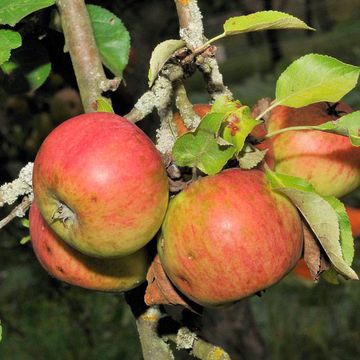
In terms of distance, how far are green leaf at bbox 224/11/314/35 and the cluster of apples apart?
5.4 inches

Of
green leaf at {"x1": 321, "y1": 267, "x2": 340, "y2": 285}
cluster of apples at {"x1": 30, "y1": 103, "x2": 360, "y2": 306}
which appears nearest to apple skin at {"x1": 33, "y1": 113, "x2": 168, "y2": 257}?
cluster of apples at {"x1": 30, "y1": 103, "x2": 360, "y2": 306}

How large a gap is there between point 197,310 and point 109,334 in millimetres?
2774

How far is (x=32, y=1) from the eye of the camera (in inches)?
33.1

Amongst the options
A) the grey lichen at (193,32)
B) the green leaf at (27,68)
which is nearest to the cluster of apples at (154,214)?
the grey lichen at (193,32)

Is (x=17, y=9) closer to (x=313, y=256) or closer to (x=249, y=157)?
(x=249, y=157)

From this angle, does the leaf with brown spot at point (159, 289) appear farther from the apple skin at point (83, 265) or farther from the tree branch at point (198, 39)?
the tree branch at point (198, 39)

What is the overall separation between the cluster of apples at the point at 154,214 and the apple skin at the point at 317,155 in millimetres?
91

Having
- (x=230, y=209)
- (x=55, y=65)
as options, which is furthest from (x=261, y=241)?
(x=55, y=65)

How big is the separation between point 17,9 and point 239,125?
0.30 m

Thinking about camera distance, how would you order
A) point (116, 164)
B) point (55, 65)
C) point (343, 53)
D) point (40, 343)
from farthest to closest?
1. point (343, 53)
2. point (40, 343)
3. point (55, 65)
4. point (116, 164)

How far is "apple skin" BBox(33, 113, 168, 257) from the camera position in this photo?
68 cm

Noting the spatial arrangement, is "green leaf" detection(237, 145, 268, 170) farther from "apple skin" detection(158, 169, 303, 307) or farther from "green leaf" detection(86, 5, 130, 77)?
"green leaf" detection(86, 5, 130, 77)

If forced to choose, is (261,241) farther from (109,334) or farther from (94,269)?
(109,334)

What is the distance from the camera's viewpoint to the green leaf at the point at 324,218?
70cm
